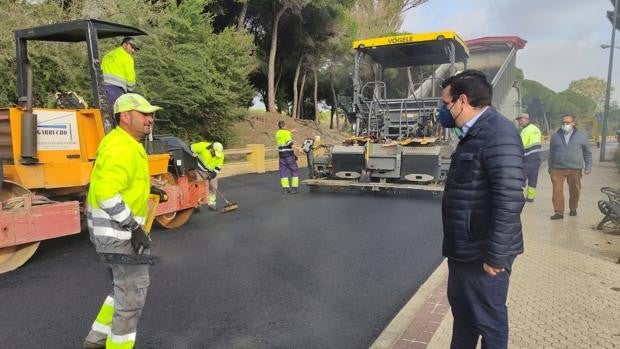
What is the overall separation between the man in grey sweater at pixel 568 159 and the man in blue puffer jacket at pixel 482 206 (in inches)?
235

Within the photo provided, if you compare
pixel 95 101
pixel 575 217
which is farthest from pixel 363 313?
pixel 575 217

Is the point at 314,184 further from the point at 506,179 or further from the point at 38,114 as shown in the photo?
the point at 506,179

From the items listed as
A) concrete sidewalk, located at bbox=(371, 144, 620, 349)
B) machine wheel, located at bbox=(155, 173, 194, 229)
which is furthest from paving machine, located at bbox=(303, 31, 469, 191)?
machine wheel, located at bbox=(155, 173, 194, 229)

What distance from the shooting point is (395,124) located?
34.8 ft

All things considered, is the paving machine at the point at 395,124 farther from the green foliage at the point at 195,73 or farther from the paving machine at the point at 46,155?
the paving machine at the point at 46,155

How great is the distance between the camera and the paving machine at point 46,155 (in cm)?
508

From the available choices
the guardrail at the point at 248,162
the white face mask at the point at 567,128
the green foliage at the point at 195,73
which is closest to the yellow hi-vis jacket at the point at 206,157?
the green foliage at the point at 195,73

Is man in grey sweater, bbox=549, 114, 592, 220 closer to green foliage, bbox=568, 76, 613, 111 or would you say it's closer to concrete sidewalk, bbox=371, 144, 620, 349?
concrete sidewalk, bbox=371, 144, 620, 349

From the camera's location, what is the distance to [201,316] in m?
4.10

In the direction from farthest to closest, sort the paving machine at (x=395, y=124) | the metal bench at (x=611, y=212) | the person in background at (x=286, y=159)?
1. the person in background at (x=286, y=159)
2. the paving machine at (x=395, y=124)
3. the metal bench at (x=611, y=212)

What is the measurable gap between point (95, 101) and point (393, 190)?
6.10 metres

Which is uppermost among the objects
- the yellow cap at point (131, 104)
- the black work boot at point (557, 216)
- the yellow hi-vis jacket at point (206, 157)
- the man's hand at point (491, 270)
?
the yellow cap at point (131, 104)

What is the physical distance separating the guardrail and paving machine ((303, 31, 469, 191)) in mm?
4217

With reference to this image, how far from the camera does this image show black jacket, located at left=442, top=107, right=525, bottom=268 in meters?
2.46
